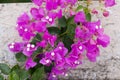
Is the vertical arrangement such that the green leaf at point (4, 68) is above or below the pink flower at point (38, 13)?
below

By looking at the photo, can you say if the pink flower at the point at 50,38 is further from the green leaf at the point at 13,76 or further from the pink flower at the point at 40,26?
the green leaf at the point at 13,76

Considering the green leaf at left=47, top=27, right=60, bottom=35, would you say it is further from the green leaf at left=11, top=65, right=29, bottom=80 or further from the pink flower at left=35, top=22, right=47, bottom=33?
the green leaf at left=11, top=65, right=29, bottom=80

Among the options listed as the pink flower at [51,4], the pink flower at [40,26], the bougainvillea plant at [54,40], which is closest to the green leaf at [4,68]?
the bougainvillea plant at [54,40]

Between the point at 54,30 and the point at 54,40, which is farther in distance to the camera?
the point at 54,30

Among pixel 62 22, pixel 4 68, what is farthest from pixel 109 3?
pixel 4 68

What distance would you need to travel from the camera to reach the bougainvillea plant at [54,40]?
1833 mm

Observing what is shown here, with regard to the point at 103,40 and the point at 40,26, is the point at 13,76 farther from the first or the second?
the point at 103,40

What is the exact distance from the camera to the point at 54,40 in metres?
1.84

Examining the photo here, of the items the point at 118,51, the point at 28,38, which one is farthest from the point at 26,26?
the point at 118,51

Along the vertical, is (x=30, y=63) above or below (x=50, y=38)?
below

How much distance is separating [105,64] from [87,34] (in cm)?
23

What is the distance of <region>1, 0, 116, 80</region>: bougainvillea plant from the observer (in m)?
1.83

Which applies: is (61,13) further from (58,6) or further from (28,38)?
(28,38)

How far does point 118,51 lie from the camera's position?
80.1 inches
